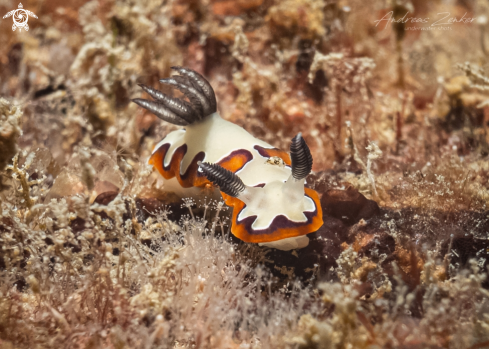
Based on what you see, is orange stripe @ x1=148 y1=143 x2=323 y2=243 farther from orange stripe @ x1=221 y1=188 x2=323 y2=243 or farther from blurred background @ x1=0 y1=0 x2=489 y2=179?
blurred background @ x1=0 y1=0 x2=489 y2=179

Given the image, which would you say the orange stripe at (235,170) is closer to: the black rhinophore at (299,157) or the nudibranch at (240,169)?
the nudibranch at (240,169)

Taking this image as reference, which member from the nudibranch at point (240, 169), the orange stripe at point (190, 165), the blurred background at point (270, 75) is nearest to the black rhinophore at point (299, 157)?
the nudibranch at point (240, 169)

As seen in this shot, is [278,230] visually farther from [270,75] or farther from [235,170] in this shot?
[270,75]

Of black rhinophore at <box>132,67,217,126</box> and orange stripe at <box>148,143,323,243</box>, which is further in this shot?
black rhinophore at <box>132,67,217,126</box>

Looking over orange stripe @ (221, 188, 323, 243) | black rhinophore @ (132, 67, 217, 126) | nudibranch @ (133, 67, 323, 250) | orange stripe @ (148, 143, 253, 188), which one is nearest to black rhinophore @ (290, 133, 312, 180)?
nudibranch @ (133, 67, 323, 250)

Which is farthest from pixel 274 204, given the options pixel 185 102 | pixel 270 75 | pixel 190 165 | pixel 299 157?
pixel 270 75

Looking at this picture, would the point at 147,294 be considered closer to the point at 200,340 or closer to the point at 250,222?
the point at 200,340

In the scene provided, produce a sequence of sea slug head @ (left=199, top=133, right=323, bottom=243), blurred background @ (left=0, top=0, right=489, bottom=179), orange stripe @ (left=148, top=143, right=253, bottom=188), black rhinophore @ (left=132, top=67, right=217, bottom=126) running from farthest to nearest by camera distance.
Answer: blurred background @ (left=0, top=0, right=489, bottom=179) → black rhinophore @ (left=132, top=67, right=217, bottom=126) → orange stripe @ (left=148, top=143, right=253, bottom=188) → sea slug head @ (left=199, top=133, right=323, bottom=243)
